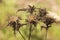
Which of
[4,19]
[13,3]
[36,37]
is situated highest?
[13,3]

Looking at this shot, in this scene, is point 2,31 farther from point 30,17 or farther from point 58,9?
point 30,17

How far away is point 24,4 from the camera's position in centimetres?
518

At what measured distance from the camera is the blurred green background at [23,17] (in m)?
4.23

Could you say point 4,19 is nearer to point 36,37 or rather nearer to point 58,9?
point 36,37

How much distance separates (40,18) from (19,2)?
9.23 feet

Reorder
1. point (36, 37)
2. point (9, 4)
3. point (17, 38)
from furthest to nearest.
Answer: point (9, 4) < point (36, 37) < point (17, 38)

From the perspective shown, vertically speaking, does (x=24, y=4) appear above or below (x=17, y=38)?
above

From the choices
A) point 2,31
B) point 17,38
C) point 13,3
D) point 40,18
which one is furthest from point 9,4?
point 40,18

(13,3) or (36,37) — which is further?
(13,3)

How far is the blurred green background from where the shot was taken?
4230 millimetres

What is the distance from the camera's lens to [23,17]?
4.60 metres

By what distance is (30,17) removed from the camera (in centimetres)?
243

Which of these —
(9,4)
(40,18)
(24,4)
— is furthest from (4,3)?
(40,18)

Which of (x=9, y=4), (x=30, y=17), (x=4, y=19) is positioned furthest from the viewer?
(x=9, y=4)
